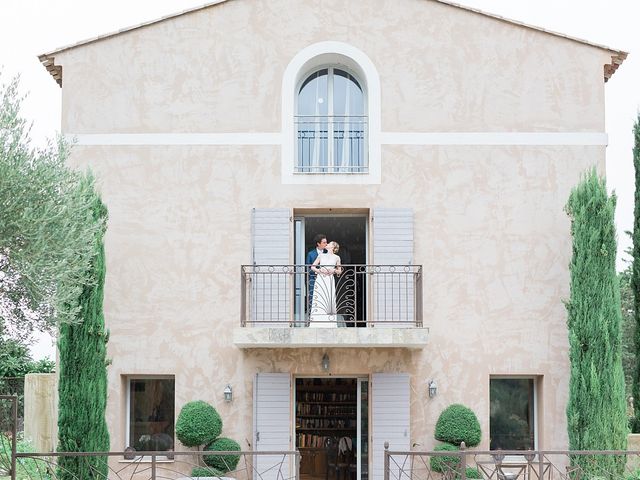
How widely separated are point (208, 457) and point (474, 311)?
481 cm

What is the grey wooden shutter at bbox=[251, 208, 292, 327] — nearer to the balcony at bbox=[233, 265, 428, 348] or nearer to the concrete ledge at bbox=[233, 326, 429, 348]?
the balcony at bbox=[233, 265, 428, 348]

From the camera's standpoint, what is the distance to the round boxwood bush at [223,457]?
15703 mm

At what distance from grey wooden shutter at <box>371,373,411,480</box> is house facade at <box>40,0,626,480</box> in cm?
3

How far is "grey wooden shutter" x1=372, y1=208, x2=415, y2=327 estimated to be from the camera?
1648 centimetres

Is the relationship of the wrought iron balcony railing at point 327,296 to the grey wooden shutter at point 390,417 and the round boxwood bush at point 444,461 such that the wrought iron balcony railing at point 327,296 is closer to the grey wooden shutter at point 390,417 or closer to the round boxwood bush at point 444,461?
the grey wooden shutter at point 390,417

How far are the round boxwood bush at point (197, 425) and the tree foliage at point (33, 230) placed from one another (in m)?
2.94

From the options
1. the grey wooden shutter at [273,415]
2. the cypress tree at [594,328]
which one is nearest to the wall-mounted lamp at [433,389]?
the cypress tree at [594,328]

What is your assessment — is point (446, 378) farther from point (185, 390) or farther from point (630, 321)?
point (630, 321)

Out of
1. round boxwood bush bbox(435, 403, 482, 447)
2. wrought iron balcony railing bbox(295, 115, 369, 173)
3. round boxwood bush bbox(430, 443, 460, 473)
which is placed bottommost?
round boxwood bush bbox(430, 443, 460, 473)

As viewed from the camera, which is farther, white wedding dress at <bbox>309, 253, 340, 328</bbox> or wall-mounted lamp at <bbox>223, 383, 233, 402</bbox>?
wall-mounted lamp at <bbox>223, 383, 233, 402</bbox>

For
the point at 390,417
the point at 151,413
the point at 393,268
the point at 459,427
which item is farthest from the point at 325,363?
the point at 151,413

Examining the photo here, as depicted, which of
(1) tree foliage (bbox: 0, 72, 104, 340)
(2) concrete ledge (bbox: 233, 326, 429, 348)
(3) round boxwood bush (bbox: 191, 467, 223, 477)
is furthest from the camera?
(2) concrete ledge (bbox: 233, 326, 429, 348)

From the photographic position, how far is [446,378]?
54.3 feet

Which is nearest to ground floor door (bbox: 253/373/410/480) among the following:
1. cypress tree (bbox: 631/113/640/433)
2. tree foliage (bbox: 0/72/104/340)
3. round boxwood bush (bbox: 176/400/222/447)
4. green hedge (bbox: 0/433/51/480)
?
round boxwood bush (bbox: 176/400/222/447)
